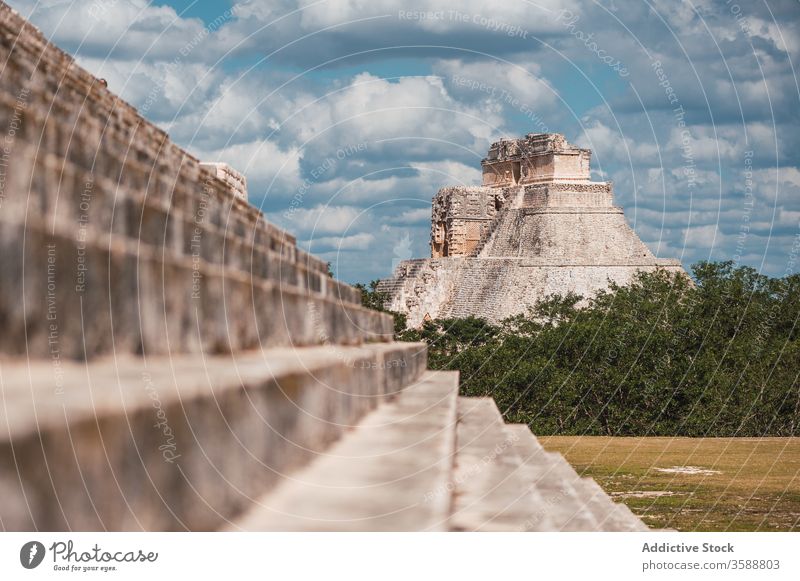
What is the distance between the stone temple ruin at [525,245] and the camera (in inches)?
2032

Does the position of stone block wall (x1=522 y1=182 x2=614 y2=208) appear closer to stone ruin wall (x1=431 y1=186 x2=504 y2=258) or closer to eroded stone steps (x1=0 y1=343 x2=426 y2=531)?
stone ruin wall (x1=431 y1=186 x2=504 y2=258)

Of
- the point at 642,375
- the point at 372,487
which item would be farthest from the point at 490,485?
the point at 642,375

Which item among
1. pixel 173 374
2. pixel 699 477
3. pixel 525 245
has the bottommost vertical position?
pixel 699 477

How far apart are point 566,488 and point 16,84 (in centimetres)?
388

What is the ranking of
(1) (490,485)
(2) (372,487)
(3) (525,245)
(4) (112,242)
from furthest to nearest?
1. (3) (525,245)
2. (1) (490,485)
3. (2) (372,487)
4. (4) (112,242)

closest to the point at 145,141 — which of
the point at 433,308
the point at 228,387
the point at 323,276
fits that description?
the point at 323,276

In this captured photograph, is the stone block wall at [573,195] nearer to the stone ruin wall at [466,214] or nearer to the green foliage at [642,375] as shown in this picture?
the stone ruin wall at [466,214]

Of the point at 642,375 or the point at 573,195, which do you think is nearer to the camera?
the point at 642,375

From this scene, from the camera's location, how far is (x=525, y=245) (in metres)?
54.9

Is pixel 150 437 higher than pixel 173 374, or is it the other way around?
pixel 173 374

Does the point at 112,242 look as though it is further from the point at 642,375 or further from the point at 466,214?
the point at 466,214

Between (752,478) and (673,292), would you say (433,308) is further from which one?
(752,478)

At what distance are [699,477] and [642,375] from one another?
40.1ft

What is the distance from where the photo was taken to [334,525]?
4102 millimetres
